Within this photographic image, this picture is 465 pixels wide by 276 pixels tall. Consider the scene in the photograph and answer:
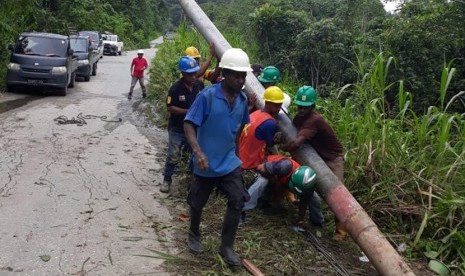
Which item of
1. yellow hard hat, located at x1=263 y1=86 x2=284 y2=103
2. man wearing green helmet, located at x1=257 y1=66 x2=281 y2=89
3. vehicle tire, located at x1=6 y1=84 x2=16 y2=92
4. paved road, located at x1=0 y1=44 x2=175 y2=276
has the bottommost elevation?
vehicle tire, located at x1=6 y1=84 x2=16 y2=92

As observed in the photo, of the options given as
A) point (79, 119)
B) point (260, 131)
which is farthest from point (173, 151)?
point (79, 119)

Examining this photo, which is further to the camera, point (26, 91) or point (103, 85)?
point (103, 85)

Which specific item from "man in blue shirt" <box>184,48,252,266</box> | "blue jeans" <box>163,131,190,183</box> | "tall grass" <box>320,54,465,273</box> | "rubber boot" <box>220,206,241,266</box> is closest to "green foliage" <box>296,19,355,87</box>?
"tall grass" <box>320,54,465,273</box>

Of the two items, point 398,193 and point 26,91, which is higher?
point 398,193

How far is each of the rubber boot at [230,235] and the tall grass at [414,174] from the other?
181 cm

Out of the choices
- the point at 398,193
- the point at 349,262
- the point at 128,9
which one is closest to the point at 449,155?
the point at 398,193

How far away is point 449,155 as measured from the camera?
5.15 meters

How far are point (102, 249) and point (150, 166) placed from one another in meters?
3.08

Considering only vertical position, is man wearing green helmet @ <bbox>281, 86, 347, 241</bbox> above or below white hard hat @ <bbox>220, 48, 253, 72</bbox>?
below

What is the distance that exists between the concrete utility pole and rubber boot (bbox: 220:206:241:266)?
1.04 meters

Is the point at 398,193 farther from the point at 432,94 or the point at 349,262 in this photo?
the point at 432,94

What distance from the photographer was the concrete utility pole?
12.8 ft

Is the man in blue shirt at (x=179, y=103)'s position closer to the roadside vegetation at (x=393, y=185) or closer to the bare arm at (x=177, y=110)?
the bare arm at (x=177, y=110)

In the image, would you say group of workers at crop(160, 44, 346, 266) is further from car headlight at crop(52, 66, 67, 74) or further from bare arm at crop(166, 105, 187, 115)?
car headlight at crop(52, 66, 67, 74)
